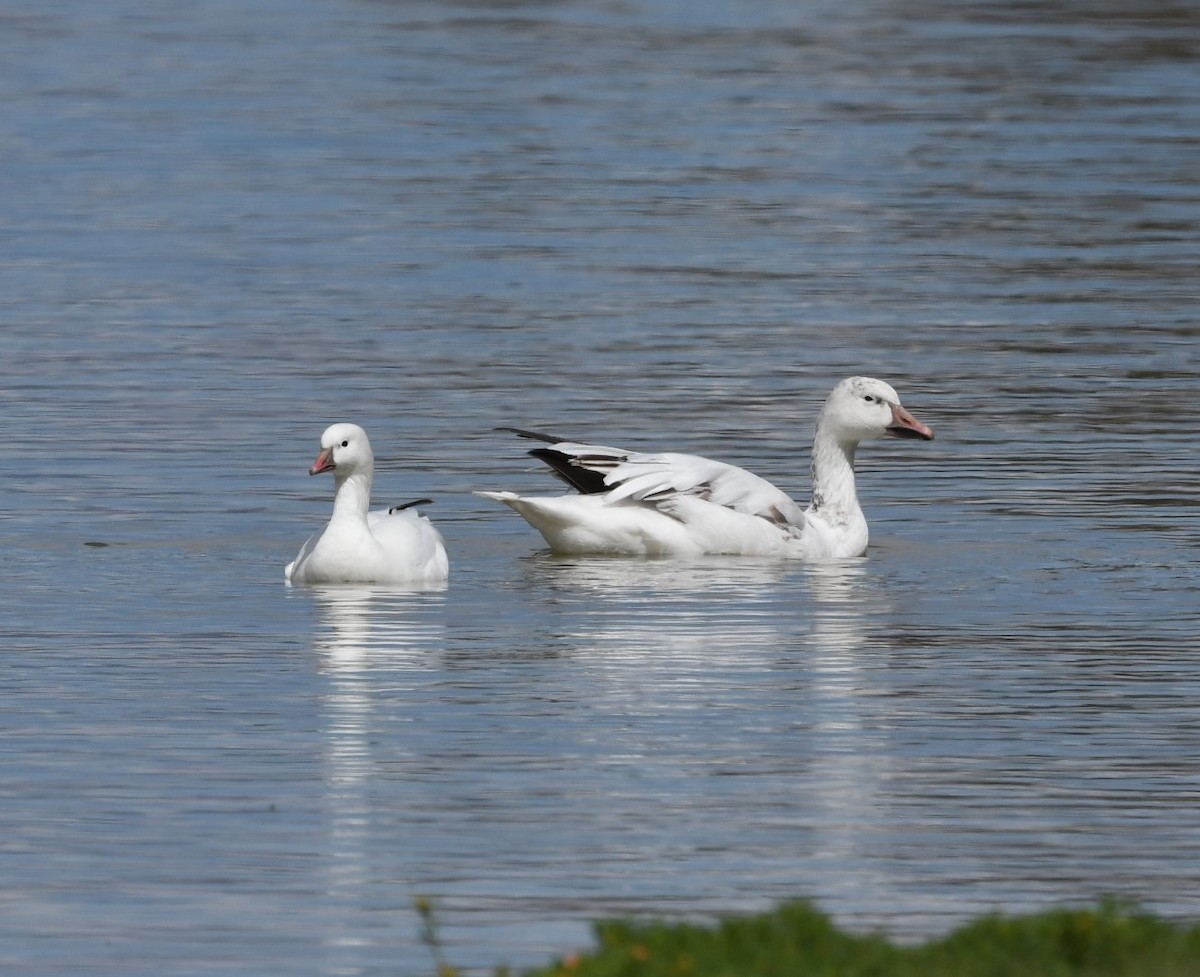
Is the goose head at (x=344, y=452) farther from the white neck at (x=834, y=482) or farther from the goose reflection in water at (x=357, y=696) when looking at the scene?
the white neck at (x=834, y=482)

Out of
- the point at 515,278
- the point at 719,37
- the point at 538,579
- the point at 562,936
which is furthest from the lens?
the point at 719,37

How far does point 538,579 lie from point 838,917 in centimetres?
704

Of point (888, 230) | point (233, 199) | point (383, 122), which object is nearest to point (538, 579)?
point (888, 230)

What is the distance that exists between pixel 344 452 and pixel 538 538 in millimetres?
1655

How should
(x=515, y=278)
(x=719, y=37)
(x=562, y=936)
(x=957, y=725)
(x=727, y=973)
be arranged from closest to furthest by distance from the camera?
(x=727, y=973) < (x=562, y=936) < (x=957, y=725) < (x=515, y=278) < (x=719, y=37)

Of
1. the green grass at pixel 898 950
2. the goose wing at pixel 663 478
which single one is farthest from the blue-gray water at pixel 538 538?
the green grass at pixel 898 950

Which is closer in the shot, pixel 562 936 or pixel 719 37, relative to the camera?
pixel 562 936

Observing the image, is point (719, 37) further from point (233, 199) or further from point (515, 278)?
point (515, 278)

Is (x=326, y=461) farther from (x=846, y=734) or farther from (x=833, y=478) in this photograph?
(x=846, y=734)

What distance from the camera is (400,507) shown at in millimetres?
16000

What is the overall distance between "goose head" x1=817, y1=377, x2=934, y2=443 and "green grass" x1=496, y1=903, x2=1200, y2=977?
1047 cm

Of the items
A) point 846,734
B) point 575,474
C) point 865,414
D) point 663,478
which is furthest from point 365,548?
point 846,734

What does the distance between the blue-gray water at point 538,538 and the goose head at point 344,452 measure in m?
0.57

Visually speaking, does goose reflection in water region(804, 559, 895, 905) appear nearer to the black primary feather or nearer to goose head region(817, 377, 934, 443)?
the black primary feather
